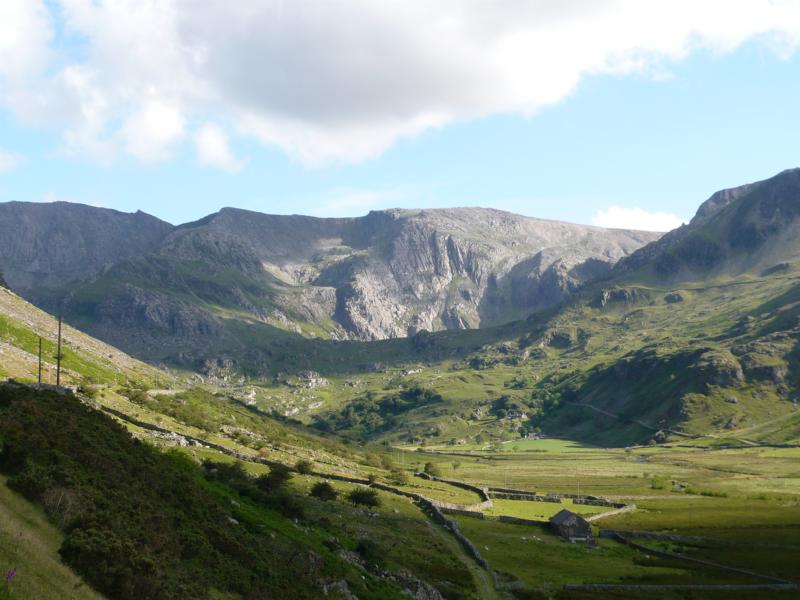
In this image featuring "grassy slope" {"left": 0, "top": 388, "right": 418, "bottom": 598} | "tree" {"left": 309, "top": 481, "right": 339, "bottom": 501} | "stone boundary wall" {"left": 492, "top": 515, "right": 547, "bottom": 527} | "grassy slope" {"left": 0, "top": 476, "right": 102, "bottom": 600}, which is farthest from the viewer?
"stone boundary wall" {"left": 492, "top": 515, "right": 547, "bottom": 527}

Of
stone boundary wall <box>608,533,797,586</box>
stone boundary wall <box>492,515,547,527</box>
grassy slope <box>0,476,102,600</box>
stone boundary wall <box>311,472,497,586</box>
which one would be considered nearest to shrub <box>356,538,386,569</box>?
stone boundary wall <box>311,472,497,586</box>

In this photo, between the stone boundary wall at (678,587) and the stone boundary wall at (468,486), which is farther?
the stone boundary wall at (468,486)

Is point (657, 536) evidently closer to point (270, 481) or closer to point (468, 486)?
point (468, 486)

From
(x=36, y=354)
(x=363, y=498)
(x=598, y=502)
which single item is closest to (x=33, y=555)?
(x=363, y=498)

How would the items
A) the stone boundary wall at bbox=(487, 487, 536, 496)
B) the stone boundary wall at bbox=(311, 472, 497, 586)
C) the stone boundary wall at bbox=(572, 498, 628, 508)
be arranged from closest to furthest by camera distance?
the stone boundary wall at bbox=(311, 472, 497, 586) < the stone boundary wall at bbox=(572, 498, 628, 508) < the stone boundary wall at bbox=(487, 487, 536, 496)

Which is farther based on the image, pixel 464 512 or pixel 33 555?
pixel 464 512

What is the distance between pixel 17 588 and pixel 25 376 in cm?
8276

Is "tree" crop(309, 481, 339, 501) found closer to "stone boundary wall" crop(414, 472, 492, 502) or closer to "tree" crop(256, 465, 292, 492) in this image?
"tree" crop(256, 465, 292, 492)

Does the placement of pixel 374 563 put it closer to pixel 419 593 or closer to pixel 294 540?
pixel 419 593

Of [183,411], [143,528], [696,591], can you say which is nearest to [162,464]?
[143,528]

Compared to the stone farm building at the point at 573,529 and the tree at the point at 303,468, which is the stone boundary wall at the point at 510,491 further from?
the tree at the point at 303,468

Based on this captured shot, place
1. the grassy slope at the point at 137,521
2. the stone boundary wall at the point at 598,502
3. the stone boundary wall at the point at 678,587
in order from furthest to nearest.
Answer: the stone boundary wall at the point at 598,502 → the stone boundary wall at the point at 678,587 → the grassy slope at the point at 137,521

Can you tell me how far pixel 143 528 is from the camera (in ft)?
110

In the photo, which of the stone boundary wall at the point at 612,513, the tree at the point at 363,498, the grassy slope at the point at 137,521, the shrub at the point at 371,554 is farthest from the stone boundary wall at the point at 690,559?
Result: the grassy slope at the point at 137,521
